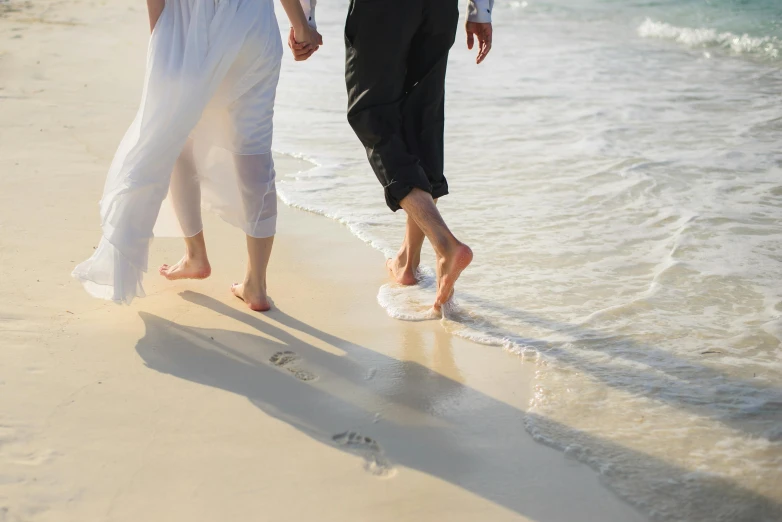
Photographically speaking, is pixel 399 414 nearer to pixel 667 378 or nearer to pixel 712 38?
pixel 667 378

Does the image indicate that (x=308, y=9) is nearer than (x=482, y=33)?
Yes

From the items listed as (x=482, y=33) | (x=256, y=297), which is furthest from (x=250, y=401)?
(x=482, y=33)

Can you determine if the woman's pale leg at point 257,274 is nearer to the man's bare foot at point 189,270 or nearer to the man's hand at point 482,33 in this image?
the man's bare foot at point 189,270

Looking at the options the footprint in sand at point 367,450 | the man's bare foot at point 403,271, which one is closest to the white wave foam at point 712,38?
the man's bare foot at point 403,271

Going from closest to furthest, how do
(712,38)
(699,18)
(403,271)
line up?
(403,271)
(712,38)
(699,18)

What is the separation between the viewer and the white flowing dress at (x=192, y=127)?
2.80m

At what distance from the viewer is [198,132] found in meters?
3.07

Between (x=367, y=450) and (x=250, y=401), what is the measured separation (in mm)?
428

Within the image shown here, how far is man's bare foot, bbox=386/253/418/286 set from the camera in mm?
3510

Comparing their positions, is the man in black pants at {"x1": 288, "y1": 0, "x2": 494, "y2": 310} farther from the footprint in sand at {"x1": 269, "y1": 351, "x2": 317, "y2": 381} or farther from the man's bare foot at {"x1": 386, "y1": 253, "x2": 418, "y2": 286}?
the footprint in sand at {"x1": 269, "y1": 351, "x2": 317, "y2": 381}

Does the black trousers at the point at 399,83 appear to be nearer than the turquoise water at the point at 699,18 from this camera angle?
Yes

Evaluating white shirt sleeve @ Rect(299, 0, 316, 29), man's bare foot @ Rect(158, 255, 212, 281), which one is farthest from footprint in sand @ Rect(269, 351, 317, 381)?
white shirt sleeve @ Rect(299, 0, 316, 29)

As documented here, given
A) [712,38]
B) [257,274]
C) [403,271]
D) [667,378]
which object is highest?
[712,38]

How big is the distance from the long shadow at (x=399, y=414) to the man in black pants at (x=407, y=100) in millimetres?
485
